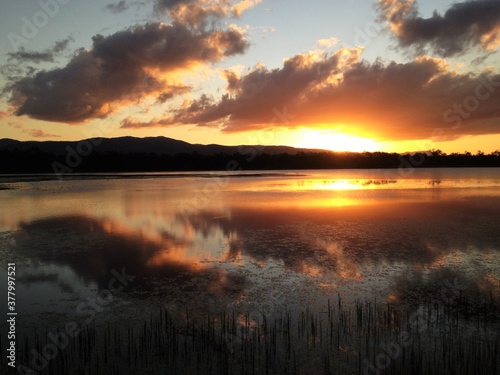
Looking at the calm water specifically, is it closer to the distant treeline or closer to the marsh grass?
the marsh grass

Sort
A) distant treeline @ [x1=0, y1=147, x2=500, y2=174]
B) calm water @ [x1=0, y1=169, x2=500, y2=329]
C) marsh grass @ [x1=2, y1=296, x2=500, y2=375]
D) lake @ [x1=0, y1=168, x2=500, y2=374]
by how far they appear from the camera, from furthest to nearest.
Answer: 1. distant treeline @ [x1=0, y1=147, x2=500, y2=174]
2. calm water @ [x1=0, y1=169, x2=500, y2=329]
3. lake @ [x1=0, y1=168, x2=500, y2=374]
4. marsh grass @ [x1=2, y1=296, x2=500, y2=375]

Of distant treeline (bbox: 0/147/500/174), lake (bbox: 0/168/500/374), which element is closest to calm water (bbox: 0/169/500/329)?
lake (bbox: 0/168/500/374)

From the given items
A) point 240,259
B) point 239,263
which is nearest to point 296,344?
point 239,263

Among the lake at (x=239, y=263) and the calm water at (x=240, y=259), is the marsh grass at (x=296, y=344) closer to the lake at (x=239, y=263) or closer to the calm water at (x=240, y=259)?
the lake at (x=239, y=263)

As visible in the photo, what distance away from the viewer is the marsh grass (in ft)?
20.0

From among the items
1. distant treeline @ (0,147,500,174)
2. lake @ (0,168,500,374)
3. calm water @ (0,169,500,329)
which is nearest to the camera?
lake @ (0,168,500,374)

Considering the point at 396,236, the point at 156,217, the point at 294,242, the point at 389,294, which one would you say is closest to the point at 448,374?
the point at 389,294

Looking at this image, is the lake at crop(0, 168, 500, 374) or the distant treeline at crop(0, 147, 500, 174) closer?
the lake at crop(0, 168, 500, 374)

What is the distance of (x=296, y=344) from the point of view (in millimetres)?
6777

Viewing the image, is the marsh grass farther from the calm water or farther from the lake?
the calm water

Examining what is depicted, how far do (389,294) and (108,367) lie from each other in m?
6.44

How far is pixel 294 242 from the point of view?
51.7 feet

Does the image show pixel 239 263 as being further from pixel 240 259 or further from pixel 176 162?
pixel 176 162

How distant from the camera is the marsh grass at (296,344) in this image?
6.10 metres
